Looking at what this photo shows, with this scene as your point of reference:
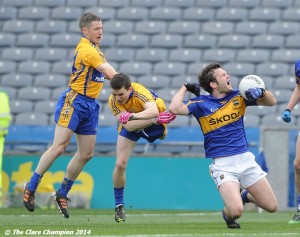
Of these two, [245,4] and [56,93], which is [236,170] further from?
[245,4]

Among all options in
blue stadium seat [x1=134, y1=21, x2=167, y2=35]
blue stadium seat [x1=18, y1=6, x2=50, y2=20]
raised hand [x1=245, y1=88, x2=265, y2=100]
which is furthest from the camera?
blue stadium seat [x1=18, y1=6, x2=50, y2=20]

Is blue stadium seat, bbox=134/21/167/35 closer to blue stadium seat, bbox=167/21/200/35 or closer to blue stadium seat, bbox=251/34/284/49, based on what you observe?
blue stadium seat, bbox=167/21/200/35

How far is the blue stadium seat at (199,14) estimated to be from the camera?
20672 millimetres

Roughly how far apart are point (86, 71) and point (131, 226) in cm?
196

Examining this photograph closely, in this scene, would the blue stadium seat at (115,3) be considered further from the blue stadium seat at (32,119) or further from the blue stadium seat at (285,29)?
the blue stadium seat at (32,119)

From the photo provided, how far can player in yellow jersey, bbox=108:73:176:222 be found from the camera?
10.8m

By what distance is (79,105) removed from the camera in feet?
37.3

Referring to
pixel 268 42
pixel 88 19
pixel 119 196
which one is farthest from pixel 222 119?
pixel 268 42

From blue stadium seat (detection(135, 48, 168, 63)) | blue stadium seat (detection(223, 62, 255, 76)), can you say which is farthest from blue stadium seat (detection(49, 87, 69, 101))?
blue stadium seat (detection(223, 62, 255, 76))

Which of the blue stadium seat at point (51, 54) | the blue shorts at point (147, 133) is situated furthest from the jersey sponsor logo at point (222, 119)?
the blue stadium seat at point (51, 54)

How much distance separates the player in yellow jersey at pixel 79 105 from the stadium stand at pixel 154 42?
7026 millimetres

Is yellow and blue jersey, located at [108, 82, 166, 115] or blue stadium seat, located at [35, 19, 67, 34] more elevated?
yellow and blue jersey, located at [108, 82, 166, 115]

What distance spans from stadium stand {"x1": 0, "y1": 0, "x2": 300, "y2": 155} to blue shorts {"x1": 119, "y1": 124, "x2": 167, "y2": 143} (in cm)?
702

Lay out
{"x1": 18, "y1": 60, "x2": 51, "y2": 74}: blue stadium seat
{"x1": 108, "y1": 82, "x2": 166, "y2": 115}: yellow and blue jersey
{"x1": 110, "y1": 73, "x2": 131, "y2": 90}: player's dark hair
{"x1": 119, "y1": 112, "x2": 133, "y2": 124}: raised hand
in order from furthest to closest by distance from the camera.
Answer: {"x1": 18, "y1": 60, "x2": 51, "y2": 74}: blue stadium seat
{"x1": 108, "y1": 82, "x2": 166, "y2": 115}: yellow and blue jersey
{"x1": 110, "y1": 73, "x2": 131, "y2": 90}: player's dark hair
{"x1": 119, "y1": 112, "x2": 133, "y2": 124}: raised hand
